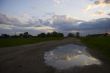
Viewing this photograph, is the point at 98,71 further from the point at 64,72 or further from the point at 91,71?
the point at 64,72

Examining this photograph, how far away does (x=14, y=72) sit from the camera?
44.0 ft

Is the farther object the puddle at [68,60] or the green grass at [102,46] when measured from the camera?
the green grass at [102,46]

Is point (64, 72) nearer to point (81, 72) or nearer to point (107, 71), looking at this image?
point (81, 72)

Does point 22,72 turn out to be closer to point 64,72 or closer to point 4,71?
point 4,71

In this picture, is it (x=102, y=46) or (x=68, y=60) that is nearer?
(x=68, y=60)

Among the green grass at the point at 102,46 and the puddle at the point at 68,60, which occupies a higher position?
the puddle at the point at 68,60

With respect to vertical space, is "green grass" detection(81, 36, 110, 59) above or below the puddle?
below

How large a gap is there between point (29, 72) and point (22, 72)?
48cm

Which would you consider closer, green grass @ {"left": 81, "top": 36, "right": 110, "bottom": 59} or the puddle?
the puddle

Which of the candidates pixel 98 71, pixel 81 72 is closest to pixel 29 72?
pixel 81 72

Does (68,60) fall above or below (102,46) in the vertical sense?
above

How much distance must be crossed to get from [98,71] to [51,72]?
3.38 metres

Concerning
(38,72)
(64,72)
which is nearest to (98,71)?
(64,72)

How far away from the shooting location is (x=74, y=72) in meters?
13.6
